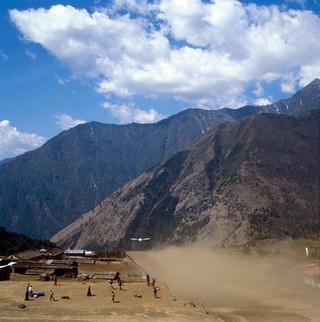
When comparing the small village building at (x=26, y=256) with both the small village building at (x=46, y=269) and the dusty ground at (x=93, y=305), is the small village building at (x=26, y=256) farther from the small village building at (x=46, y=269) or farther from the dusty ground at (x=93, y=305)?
the dusty ground at (x=93, y=305)

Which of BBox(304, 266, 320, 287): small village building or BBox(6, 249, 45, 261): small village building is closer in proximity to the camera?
BBox(304, 266, 320, 287): small village building

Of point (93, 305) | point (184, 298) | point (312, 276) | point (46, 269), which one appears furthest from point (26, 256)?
point (312, 276)

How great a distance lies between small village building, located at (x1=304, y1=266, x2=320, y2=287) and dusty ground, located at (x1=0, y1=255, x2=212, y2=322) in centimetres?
2607

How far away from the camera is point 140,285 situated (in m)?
66.6

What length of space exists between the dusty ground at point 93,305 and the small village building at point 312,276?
26.1 m

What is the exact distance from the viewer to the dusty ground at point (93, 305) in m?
43.4

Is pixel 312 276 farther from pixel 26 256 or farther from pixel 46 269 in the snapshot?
pixel 26 256

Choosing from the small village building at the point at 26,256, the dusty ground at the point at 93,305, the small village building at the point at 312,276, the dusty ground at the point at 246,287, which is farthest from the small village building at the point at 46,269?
the small village building at the point at 312,276

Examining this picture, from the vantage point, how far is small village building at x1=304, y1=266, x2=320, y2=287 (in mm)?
75000

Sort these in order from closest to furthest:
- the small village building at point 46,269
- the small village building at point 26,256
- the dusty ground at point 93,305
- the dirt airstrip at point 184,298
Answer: the dusty ground at point 93,305 → the dirt airstrip at point 184,298 → the small village building at point 46,269 → the small village building at point 26,256

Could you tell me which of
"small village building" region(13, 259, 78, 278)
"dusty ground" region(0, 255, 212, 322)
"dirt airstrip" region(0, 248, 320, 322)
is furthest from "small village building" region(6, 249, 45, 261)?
"dusty ground" region(0, 255, 212, 322)

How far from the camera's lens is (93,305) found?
161 ft

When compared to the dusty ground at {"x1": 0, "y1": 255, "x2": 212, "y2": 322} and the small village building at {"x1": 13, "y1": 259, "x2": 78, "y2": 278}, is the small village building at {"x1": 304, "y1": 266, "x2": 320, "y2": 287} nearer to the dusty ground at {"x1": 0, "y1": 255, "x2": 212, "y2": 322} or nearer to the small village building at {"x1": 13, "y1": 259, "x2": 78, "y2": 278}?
the dusty ground at {"x1": 0, "y1": 255, "x2": 212, "y2": 322}

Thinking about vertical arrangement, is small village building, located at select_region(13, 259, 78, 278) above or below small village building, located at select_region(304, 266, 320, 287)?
above
